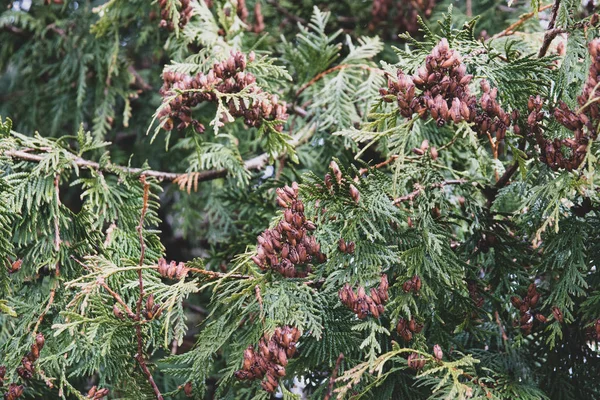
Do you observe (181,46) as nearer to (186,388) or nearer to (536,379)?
(186,388)

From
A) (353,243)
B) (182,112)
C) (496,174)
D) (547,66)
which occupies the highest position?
(547,66)

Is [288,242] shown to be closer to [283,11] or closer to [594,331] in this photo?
[594,331]

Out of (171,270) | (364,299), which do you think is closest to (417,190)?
(364,299)

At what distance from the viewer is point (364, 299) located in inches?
50.0

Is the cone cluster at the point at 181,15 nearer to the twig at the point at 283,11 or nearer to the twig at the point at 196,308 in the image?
the twig at the point at 283,11

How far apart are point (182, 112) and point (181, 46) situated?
442 millimetres

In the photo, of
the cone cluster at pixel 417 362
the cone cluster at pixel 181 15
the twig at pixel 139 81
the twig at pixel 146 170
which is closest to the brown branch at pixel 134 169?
the twig at pixel 146 170

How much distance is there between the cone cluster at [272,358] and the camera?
124cm

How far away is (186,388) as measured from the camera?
1.45 metres

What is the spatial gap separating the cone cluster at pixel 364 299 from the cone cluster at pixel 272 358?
0.11m

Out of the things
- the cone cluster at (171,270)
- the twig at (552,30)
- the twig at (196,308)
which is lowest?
the twig at (196,308)

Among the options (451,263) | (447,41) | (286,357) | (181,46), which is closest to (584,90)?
(447,41)

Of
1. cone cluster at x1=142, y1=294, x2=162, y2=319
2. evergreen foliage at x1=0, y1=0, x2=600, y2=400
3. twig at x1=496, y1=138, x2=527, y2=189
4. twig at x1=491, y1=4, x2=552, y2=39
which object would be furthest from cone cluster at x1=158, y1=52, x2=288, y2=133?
twig at x1=491, y1=4, x2=552, y2=39

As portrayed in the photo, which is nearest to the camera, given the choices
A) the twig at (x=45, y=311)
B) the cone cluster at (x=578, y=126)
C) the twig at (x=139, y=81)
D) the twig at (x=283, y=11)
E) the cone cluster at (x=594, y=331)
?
the cone cluster at (x=578, y=126)
